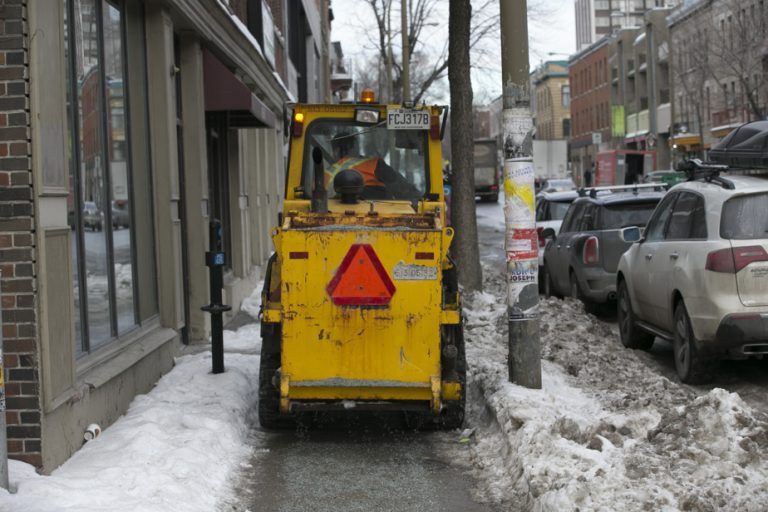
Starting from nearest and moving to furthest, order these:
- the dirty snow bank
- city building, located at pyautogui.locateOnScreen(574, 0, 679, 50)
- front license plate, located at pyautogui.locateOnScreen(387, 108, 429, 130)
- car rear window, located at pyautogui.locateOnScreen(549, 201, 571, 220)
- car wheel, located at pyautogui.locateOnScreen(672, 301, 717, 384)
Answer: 1. the dirty snow bank
2. front license plate, located at pyautogui.locateOnScreen(387, 108, 429, 130)
3. car wheel, located at pyautogui.locateOnScreen(672, 301, 717, 384)
4. car rear window, located at pyautogui.locateOnScreen(549, 201, 571, 220)
5. city building, located at pyautogui.locateOnScreen(574, 0, 679, 50)

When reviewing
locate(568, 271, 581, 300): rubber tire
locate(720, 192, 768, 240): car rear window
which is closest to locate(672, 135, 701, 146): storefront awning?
locate(568, 271, 581, 300): rubber tire

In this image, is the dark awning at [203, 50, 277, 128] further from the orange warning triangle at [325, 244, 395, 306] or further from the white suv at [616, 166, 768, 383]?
the orange warning triangle at [325, 244, 395, 306]

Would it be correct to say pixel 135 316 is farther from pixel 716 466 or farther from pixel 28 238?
pixel 716 466

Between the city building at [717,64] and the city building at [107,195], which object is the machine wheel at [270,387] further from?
the city building at [717,64]

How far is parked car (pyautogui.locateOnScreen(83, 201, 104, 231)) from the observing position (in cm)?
774

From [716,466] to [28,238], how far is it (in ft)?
13.1

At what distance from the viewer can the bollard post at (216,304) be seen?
9000 millimetres

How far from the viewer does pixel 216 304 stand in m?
9.09

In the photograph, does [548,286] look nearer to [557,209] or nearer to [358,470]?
[557,209]

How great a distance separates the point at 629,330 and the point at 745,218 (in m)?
2.83

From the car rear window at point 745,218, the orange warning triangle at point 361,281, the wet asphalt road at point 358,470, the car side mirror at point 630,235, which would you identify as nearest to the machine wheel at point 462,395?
the wet asphalt road at point 358,470

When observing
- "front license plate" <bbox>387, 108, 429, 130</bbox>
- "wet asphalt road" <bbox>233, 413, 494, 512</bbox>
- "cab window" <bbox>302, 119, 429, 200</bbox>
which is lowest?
"wet asphalt road" <bbox>233, 413, 494, 512</bbox>

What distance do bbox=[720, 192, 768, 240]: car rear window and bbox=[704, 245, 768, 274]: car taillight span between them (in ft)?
0.46

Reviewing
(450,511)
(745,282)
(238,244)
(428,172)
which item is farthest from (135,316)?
(238,244)
